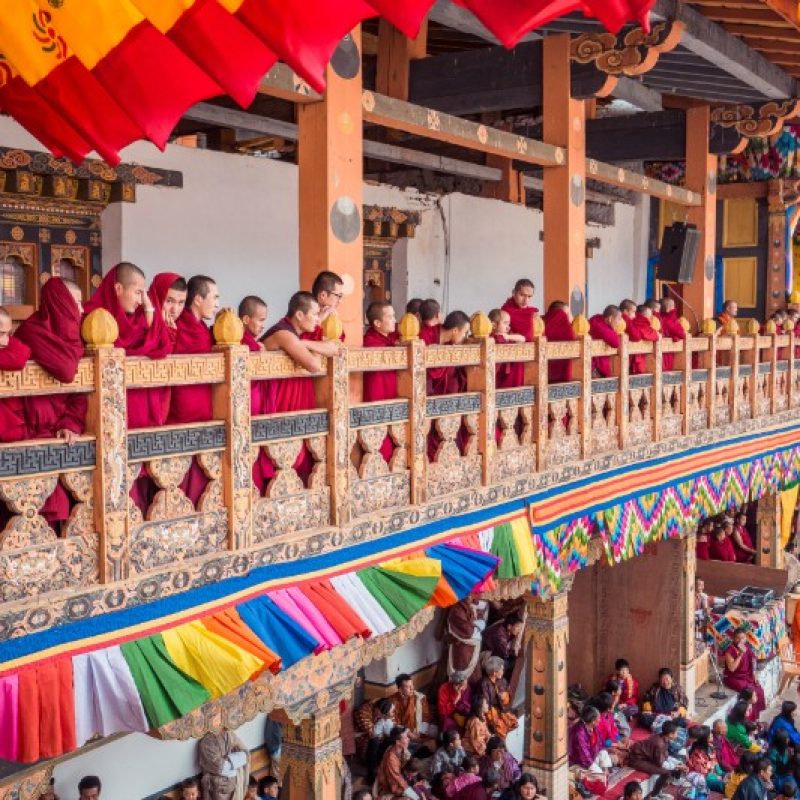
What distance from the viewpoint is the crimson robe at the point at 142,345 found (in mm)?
4410

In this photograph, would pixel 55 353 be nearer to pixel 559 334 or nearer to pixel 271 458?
pixel 271 458

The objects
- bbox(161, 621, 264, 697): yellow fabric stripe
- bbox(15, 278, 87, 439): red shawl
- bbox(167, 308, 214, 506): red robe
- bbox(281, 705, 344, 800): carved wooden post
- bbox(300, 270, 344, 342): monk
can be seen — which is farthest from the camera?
bbox(300, 270, 344, 342): monk

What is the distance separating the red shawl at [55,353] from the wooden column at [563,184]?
20.1 ft

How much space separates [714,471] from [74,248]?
6012 mm

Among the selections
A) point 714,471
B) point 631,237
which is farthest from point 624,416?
point 631,237

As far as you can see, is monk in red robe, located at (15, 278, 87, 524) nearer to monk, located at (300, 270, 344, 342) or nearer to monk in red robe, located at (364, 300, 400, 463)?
monk, located at (300, 270, 344, 342)

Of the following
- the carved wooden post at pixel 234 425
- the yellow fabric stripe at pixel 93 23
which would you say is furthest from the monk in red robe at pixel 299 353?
the yellow fabric stripe at pixel 93 23

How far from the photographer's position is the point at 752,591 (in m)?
12.8

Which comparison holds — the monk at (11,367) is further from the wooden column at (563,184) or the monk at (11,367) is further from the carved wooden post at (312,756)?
the wooden column at (563,184)

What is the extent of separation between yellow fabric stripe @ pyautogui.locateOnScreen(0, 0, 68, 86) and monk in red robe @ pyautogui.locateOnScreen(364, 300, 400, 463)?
2068 millimetres

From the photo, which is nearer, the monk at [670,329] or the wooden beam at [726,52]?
the wooden beam at [726,52]

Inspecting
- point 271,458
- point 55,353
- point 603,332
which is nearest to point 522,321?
point 603,332

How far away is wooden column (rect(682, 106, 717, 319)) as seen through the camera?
1203 cm

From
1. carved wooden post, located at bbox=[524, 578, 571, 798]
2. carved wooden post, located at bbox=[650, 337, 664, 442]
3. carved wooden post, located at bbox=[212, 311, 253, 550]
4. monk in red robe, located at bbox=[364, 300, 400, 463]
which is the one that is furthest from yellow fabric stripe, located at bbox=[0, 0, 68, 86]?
carved wooden post, located at bbox=[650, 337, 664, 442]
